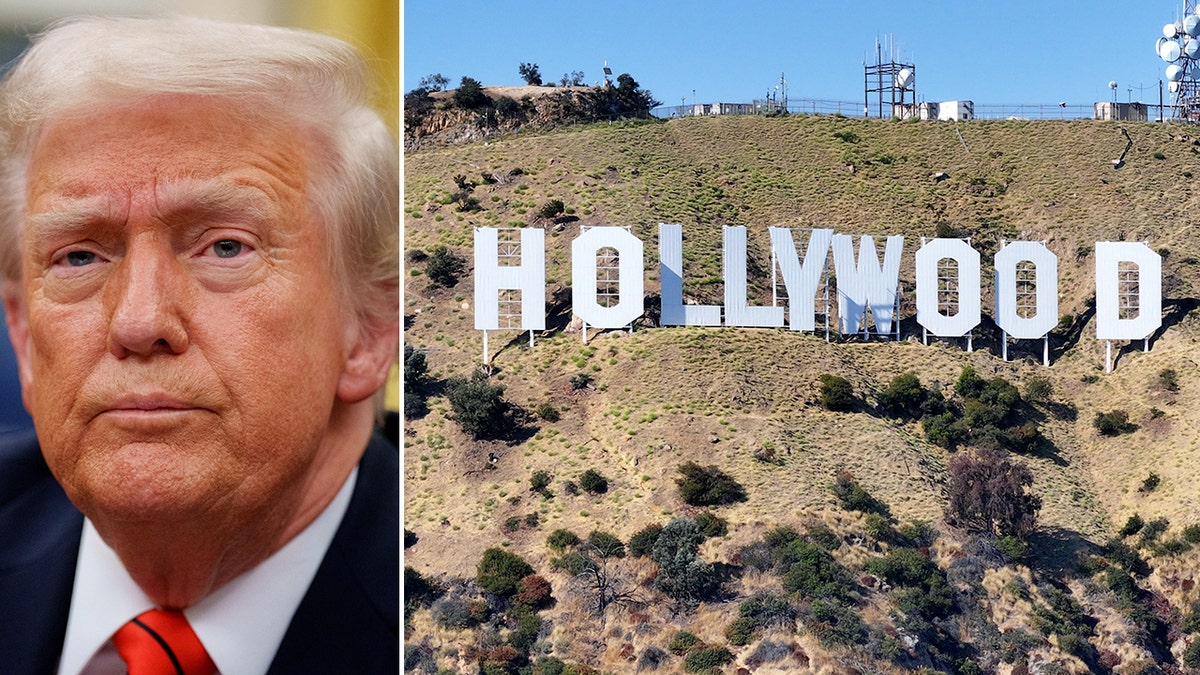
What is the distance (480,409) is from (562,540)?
4389 millimetres

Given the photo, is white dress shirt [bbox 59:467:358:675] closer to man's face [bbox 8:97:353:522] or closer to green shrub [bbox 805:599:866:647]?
man's face [bbox 8:97:353:522]

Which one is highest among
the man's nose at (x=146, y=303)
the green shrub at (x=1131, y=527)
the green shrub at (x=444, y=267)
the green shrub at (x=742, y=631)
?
the green shrub at (x=444, y=267)

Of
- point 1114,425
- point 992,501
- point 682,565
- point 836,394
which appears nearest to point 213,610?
point 682,565

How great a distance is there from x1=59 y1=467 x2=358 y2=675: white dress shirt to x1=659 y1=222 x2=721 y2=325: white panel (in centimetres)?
2117

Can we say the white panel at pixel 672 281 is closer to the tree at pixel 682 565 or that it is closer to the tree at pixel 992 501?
the tree at pixel 682 565

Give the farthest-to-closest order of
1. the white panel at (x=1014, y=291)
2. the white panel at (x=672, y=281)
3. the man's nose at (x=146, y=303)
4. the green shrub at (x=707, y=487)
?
the white panel at (x=1014, y=291) → the white panel at (x=672, y=281) → the green shrub at (x=707, y=487) → the man's nose at (x=146, y=303)

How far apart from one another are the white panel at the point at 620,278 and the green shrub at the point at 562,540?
527cm

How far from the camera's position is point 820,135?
4572 centimetres

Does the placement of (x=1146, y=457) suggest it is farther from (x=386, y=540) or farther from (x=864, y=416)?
(x=386, y=540)

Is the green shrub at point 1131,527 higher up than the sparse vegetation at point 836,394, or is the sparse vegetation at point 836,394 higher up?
the sparse vegetation at point 836,394

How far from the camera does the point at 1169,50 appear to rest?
44.4m

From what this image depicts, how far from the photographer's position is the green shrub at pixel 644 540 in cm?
2939

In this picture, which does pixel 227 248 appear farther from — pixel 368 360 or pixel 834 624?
pixel 834 624

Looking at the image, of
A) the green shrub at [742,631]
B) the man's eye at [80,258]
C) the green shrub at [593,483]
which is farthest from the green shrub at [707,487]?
the man's eye at [80,258]
